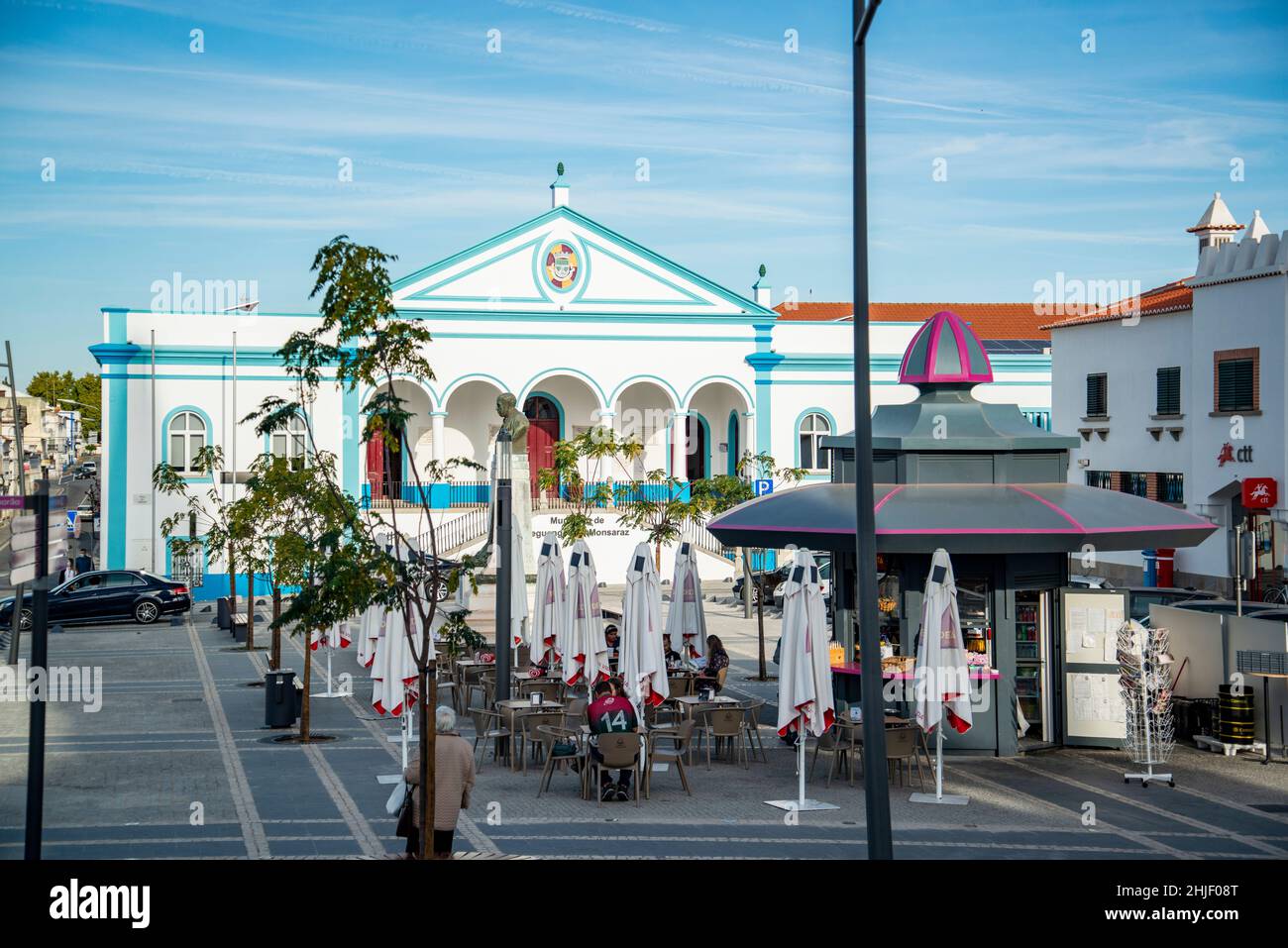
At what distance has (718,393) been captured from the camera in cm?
4638

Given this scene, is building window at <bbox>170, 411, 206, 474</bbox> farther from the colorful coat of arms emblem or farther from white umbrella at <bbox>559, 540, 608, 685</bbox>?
white umbrella at <bbox>559, 540, 608, 685</bbox>

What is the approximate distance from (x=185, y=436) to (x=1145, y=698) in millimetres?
30051

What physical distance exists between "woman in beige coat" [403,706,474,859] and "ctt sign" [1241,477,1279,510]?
27339 millimetres

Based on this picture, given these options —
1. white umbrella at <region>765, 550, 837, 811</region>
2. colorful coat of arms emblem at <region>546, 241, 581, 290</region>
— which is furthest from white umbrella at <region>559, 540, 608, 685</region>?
colorful coat of arms emblem at <region>546, 241, 581, 290</region>

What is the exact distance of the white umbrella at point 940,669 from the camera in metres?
14.9

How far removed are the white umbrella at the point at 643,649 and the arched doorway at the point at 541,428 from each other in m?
27.9

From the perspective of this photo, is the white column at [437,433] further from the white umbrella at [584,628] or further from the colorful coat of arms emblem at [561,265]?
the white umbrella at [584,628]

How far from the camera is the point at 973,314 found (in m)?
60.9

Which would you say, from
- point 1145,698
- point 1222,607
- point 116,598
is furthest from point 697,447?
point 1145,698

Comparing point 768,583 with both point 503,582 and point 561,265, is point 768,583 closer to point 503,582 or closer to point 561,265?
point 561,265
